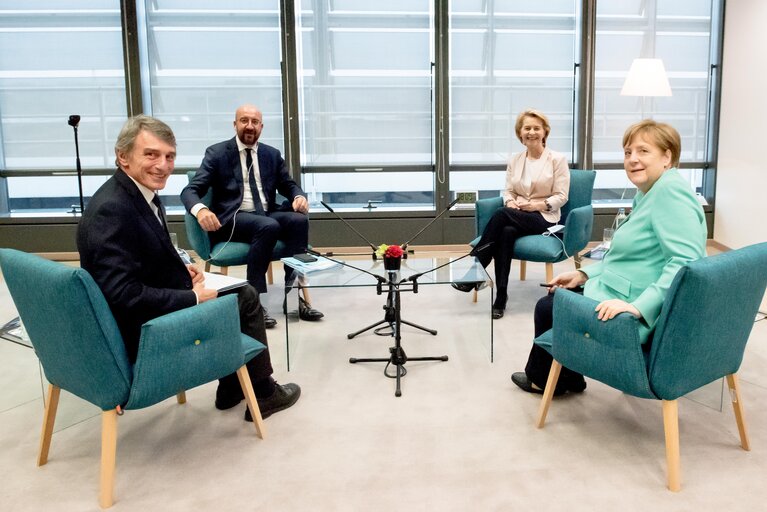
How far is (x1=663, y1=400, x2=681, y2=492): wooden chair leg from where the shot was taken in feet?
7.22

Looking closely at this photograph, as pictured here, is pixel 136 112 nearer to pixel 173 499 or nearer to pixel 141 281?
pixel 141 281

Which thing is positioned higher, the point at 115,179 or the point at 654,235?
the point at 115,179

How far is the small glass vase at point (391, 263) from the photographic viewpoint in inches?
133

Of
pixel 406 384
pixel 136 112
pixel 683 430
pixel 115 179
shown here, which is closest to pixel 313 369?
pixel 406 384

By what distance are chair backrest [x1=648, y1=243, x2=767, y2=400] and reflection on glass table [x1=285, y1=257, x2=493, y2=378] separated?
1156mm

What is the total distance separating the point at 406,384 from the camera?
3.12 metres

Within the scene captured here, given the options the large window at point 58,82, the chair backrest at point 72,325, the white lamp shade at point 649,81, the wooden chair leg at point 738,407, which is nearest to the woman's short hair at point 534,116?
the white lamp shade at point 649,81

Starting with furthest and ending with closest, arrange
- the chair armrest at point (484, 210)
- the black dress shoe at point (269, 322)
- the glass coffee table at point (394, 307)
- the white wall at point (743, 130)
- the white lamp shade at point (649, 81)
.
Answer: the white wall at point (743, 130) < the white lamp shade at point (649, 81) < the chair armrest at point (484, 210) < the black dress shoe at point (269, 322) < the glass coffee table at point (394, 307)

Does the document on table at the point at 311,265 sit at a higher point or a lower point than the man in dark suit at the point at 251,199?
lower

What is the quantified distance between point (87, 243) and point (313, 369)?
55.2 inches

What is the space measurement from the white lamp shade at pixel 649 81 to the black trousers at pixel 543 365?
274cm

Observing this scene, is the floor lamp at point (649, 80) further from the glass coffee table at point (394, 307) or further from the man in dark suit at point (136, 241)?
the man in dark suit at point (136, 241)

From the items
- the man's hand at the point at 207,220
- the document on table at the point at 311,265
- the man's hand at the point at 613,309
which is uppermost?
the man's hand at the point at 207,220

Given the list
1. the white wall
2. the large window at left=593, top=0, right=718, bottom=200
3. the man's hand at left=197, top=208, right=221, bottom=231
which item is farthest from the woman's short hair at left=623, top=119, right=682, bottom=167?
the large window at left=593, top=0, right=718, bottom=200
